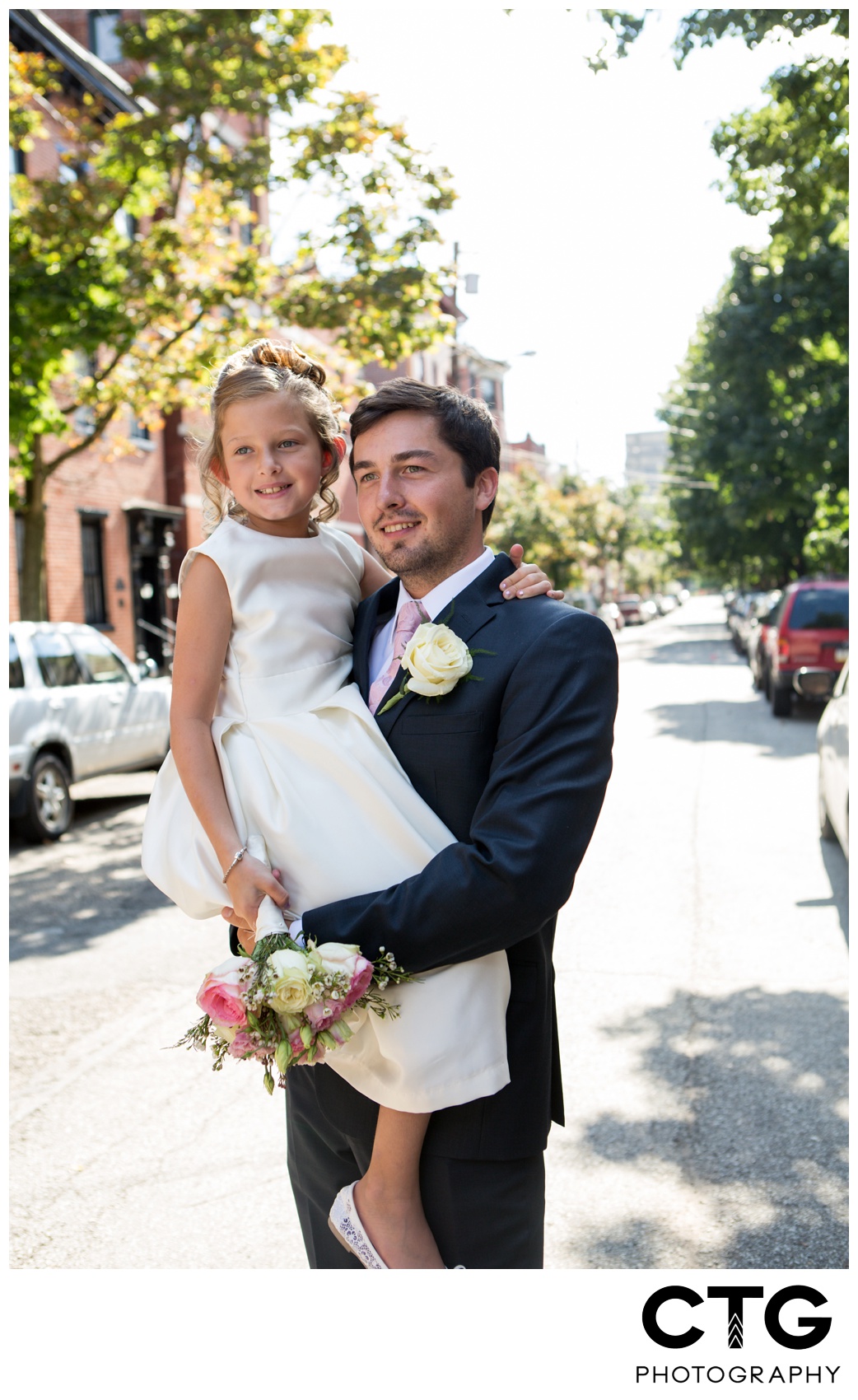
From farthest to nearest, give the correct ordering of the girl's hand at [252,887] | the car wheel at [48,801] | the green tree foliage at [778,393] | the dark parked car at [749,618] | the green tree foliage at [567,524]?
the green tree foliage at [567,524]
the green tree foliage at [778,393]
the dark parked car at [749,618]
the car wheel at [48,801]
the girl's hand at [252,887]

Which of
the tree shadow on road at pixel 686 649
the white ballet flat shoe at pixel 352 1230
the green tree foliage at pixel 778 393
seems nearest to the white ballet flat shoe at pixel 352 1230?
the white ballet flat shoe at pixel 352 1230

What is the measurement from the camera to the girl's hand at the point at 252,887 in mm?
2199

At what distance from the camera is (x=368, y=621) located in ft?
8.28

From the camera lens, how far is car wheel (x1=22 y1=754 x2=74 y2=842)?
1032 centimetres

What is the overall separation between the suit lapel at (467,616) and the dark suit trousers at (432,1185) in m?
0.74

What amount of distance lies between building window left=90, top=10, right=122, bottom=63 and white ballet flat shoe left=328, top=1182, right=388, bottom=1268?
27.9 m

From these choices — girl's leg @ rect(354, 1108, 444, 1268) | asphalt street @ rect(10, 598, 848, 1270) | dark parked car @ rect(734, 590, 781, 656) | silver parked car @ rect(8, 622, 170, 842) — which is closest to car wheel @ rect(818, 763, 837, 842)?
asphalt street @ rect(10, 598, 848, 1270)

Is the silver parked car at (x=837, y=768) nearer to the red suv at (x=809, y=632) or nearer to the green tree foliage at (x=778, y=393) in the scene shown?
the red suv at (x=809, y=632)

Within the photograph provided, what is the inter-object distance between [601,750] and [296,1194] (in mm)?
1308

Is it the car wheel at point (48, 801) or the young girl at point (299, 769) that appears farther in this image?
the car wheel at point (48, 801)

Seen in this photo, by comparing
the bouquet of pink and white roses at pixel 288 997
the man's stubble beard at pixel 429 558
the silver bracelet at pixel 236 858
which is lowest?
the bouquet of pink and white roses at pixel 288 997

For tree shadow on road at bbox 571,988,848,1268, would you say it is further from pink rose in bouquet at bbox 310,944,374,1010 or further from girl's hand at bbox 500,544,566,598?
girl's hand at bbox 500,544,566,598

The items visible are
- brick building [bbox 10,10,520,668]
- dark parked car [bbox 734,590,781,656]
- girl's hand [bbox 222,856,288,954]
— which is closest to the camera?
girl's hand [bbox 222,856,288,954]

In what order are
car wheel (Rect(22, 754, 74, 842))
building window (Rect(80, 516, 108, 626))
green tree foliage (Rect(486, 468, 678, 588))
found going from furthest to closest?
1. green tree foliage (Rect(486, 468, 678, 588))
2. building window (Rect(80, 516, 108, 626))
3. car wheel (Rect(22, 754, 74, 842))
